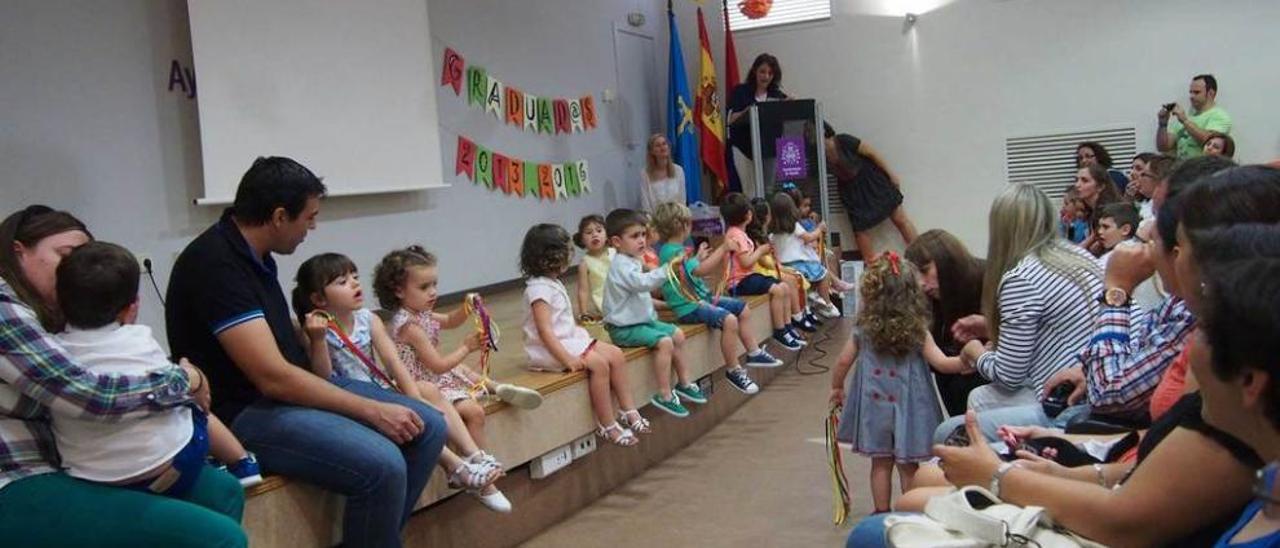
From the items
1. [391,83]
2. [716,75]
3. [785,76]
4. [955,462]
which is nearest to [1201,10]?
[785,76]

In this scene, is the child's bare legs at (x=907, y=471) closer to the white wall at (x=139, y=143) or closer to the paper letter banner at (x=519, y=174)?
the white wall at (x=139, y=143)

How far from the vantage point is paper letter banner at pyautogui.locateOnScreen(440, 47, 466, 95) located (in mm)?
6656

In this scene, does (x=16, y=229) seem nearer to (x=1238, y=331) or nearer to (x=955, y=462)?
(x=955, y=462)

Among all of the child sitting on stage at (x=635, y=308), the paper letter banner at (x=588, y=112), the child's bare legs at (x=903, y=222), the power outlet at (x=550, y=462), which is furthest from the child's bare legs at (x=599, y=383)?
the child's bare legs at (x=903, y=222)

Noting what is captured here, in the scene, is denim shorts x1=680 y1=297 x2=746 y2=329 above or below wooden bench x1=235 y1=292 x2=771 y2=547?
above

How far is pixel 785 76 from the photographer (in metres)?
9.72

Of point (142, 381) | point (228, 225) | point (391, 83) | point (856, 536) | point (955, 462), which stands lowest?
point (856, 536)

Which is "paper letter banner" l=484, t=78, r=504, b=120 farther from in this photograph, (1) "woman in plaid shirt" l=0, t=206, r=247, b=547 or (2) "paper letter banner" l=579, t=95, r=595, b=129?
(1) "woman in plaid shirt" l=0, t=206, r=247, b=547

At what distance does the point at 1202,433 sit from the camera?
1483 mm

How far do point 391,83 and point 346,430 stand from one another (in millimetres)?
3931

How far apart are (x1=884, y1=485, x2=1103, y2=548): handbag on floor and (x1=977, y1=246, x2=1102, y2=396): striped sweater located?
124 cm

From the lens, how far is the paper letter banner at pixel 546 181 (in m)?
7.60

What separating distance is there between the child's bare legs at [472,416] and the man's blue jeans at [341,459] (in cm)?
54

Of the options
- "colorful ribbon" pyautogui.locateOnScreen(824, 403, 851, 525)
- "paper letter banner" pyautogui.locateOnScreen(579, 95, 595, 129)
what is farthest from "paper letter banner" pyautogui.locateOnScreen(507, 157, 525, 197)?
"colorful ribbon" pyautogui.locateOnScreen(824, 403, 851, 525)
